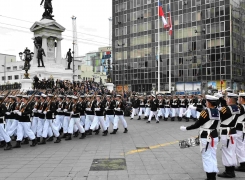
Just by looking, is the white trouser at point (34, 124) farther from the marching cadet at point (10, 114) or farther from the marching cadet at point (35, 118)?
the marching cadet at point (10, 114)

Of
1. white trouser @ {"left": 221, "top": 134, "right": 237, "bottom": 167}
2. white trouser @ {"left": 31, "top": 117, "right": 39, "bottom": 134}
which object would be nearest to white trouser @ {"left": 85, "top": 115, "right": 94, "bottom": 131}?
white trouser @ {"left": 31, "top": 117, "right": 39, "bottom": 134}

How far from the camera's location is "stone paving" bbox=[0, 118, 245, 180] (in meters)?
6.85

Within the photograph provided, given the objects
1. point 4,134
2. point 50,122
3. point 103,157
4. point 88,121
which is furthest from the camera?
point 88,121

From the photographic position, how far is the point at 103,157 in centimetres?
872

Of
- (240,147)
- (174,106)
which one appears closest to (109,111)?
(240,147)

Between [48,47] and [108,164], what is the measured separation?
2736cm

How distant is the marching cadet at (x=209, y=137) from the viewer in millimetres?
6207

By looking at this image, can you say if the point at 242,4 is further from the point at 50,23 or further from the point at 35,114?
the point at 35,114

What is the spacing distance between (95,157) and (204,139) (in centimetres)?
381

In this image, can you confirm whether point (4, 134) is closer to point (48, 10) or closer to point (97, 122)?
point (97, 122)

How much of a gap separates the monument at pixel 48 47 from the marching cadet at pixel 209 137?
2643 centimetres

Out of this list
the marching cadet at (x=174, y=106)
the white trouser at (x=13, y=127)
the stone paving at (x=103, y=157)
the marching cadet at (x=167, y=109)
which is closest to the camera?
the stone paving at (x=103, y=157)

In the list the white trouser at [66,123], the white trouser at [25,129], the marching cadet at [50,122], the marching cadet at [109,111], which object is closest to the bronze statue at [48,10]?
the marching cadet at [109,111]

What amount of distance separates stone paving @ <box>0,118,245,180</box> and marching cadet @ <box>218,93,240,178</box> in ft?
1.36
